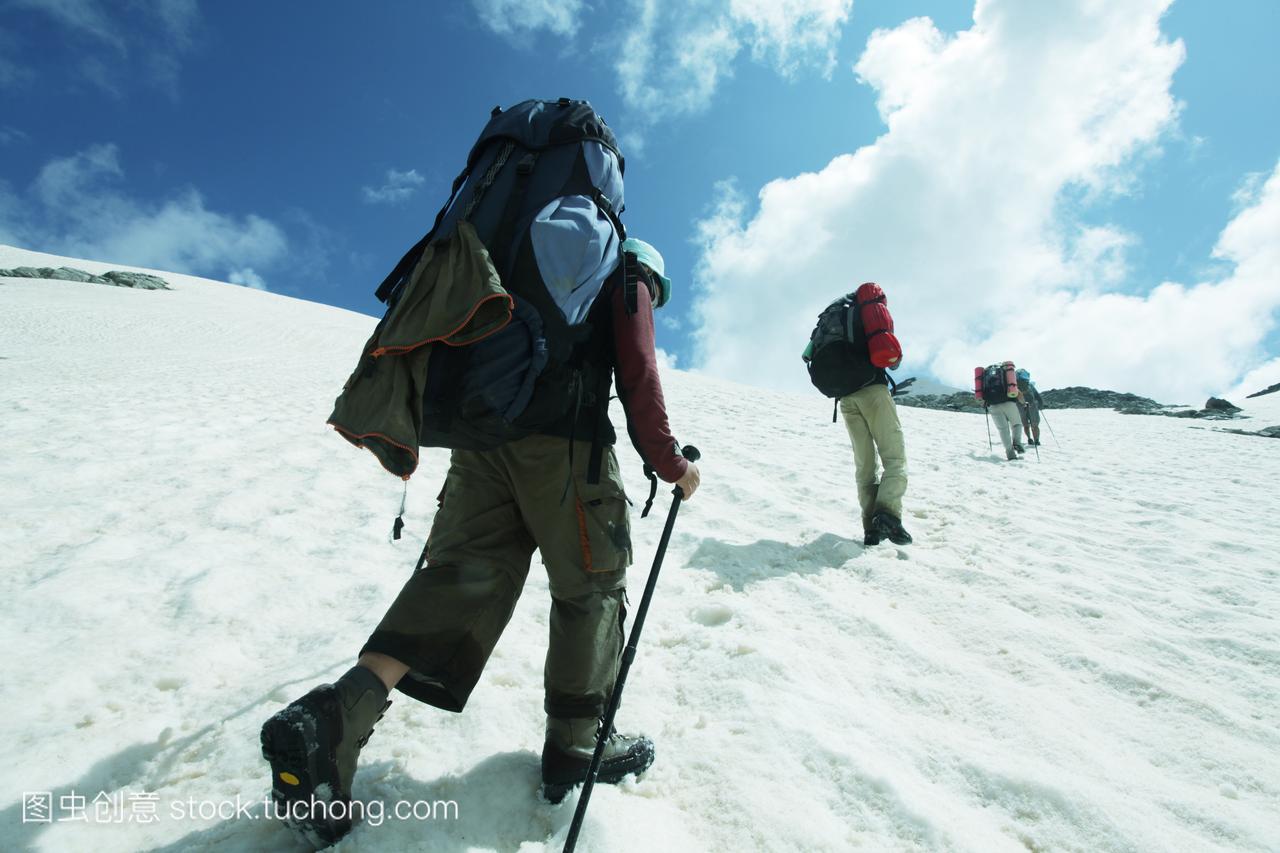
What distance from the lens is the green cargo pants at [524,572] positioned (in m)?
2.08

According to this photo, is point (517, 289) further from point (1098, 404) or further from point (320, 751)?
point (1098, 404)

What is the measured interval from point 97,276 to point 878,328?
4364cm

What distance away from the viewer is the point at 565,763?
2.17m

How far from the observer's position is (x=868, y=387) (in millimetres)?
5512

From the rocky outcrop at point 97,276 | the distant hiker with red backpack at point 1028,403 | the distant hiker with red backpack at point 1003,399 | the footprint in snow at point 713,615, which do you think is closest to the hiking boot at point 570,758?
the footprint in snow at point 713,615

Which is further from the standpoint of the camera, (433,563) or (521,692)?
(521,692)

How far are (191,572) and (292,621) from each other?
92cm

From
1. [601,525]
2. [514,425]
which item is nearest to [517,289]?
[514,425]

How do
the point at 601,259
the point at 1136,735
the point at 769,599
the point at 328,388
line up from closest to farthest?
the point at 601,259
the point at 1136,735
the point at 769,599
the point at 328,388

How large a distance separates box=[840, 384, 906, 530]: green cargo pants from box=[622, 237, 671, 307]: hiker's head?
342 cm

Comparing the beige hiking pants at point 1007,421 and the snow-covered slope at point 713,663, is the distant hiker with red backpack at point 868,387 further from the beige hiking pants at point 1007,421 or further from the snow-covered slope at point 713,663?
the beige hiking pants at point 1007,421

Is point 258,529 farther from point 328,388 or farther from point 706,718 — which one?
point 328,388

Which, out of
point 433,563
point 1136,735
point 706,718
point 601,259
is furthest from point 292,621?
point 1136,735

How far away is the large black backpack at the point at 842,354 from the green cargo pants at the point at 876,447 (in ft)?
0.47
